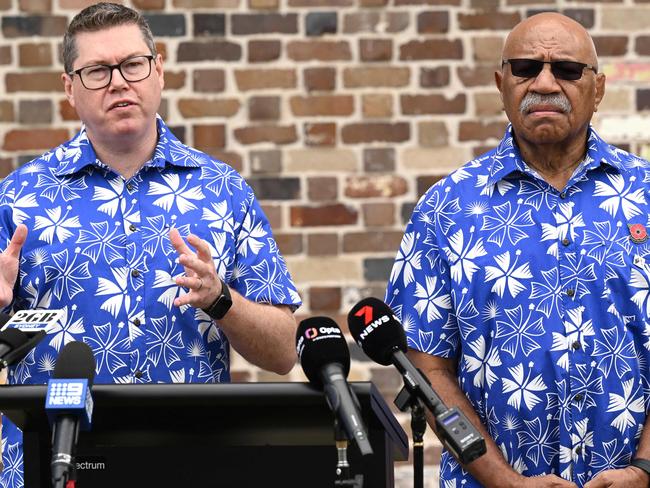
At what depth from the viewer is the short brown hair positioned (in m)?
3.93

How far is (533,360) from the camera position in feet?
12.0

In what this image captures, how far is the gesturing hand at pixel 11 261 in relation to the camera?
3.49 meters

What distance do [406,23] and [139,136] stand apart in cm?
209

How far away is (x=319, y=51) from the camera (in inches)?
224

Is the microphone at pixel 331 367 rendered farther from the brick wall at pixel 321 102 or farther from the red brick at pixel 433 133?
the red brick at pixel 433 133

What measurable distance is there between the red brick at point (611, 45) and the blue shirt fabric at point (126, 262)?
2.36 meters

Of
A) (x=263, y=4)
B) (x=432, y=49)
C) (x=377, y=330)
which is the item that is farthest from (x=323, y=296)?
(x=377, y=330)

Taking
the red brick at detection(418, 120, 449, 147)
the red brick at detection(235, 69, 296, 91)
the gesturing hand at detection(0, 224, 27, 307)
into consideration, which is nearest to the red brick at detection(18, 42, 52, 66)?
the red brick at detection(235, 69, 296, 91)

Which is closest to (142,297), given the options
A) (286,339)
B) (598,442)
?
(286,339)

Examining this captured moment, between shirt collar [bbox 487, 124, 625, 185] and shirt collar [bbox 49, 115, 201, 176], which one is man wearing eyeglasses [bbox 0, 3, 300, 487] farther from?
shirt collar [bbox 487, 124, 625, 185]

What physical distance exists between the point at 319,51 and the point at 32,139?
4.07 feet

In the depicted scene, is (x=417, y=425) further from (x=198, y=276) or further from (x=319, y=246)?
(x=319, y=246)

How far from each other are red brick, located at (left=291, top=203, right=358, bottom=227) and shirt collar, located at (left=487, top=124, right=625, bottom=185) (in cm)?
182

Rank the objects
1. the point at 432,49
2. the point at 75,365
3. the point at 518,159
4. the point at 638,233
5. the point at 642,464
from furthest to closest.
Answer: the point at 432,49
the point at 518,159
the point at 638,233
the point at 642,464
the point at 75,365
